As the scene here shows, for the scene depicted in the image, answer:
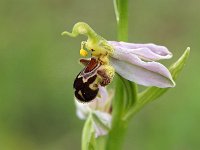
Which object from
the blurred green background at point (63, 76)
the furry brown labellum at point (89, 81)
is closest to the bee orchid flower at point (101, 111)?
the furry brown labellum at point (89, 81)

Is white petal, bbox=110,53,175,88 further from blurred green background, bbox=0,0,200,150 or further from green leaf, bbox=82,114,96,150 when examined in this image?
blurred green background, bbox=0,0,200,150

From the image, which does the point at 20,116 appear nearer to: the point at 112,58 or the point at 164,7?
the point at 164,7

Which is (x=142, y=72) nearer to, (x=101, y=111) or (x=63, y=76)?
(x=101, y=111)

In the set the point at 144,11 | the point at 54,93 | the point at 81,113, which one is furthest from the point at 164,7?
the point at 81,113

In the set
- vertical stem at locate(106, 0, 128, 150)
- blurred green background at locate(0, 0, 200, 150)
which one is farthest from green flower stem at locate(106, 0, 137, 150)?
blurred green background at locate(0, 0, 200, 150)

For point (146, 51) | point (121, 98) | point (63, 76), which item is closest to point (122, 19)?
point (146, 51)

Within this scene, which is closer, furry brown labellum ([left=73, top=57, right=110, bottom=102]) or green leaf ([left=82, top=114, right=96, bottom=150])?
furry brown labellum ([left=73, top=57, right=110, bottom=102])
